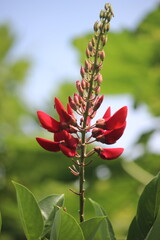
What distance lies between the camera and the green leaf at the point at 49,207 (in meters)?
1.20

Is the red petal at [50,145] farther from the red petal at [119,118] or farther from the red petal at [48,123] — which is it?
the red petal at [119,118]

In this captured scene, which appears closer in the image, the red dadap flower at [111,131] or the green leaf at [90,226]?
the green leaf at [90,226]

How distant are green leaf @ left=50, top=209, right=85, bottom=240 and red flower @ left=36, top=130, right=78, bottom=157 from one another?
172mm

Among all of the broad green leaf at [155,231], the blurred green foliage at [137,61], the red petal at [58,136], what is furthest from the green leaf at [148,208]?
the blurred green foliage at [137,61]

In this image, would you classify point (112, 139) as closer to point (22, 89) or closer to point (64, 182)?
point (64, 182)

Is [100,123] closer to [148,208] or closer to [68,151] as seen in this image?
[68,151]

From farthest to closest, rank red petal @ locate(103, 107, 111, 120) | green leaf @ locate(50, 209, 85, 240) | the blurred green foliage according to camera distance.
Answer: the blurred green foliage, red petal @ locate(103, 107, 111, 120), green leaf @ locate(50, 209, 85, 240)

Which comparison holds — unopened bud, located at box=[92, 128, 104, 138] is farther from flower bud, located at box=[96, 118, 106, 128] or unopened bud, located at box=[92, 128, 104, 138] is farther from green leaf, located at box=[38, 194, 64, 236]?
green leaf, located at box=[38, 194, 64, 236]

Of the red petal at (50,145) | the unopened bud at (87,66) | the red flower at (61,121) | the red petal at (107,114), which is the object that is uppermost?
the unopened bud at (87,66)

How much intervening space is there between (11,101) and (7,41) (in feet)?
8.61

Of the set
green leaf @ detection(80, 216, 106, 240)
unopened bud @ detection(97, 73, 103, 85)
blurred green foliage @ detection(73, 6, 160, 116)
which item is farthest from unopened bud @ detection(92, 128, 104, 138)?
blurred green foliage @ detection(73, 6, 160, 116)

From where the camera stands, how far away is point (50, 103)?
371 inches

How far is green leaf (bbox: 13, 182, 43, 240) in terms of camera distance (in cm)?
111

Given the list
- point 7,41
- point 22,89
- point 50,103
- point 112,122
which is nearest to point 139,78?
point 112,122
